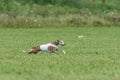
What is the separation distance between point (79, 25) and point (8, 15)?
5102 millimetres

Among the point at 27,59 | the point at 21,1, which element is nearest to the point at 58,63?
the point at 27,59

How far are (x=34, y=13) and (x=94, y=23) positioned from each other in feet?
18.2

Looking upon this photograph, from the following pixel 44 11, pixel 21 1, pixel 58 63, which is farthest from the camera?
pixel 21 1

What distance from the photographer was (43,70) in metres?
9.56

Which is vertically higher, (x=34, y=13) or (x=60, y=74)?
(x=60, y=74)

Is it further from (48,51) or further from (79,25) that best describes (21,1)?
(48,51)

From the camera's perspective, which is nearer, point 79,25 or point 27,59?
point 27,59

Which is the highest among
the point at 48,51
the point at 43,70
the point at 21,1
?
the point at 43,70

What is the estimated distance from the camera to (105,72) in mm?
9336

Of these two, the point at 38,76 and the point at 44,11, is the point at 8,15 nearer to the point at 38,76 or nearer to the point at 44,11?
the point at 44,11

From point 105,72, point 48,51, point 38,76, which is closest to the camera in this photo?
point 38,76

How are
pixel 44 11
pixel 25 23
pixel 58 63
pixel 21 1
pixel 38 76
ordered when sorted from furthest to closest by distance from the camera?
1. pixel 21 1
2. pixel 44 11
3. pixel 25 23
4. pixel 58 63
5. pixel 38 76

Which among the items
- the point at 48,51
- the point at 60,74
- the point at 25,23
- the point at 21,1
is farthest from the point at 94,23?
the point at 60,74

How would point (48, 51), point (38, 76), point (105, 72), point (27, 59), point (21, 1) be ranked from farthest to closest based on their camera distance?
point (21, 1) → point (48, 51) → point (27, 59) → point (105, 72) → point (38, 76)
